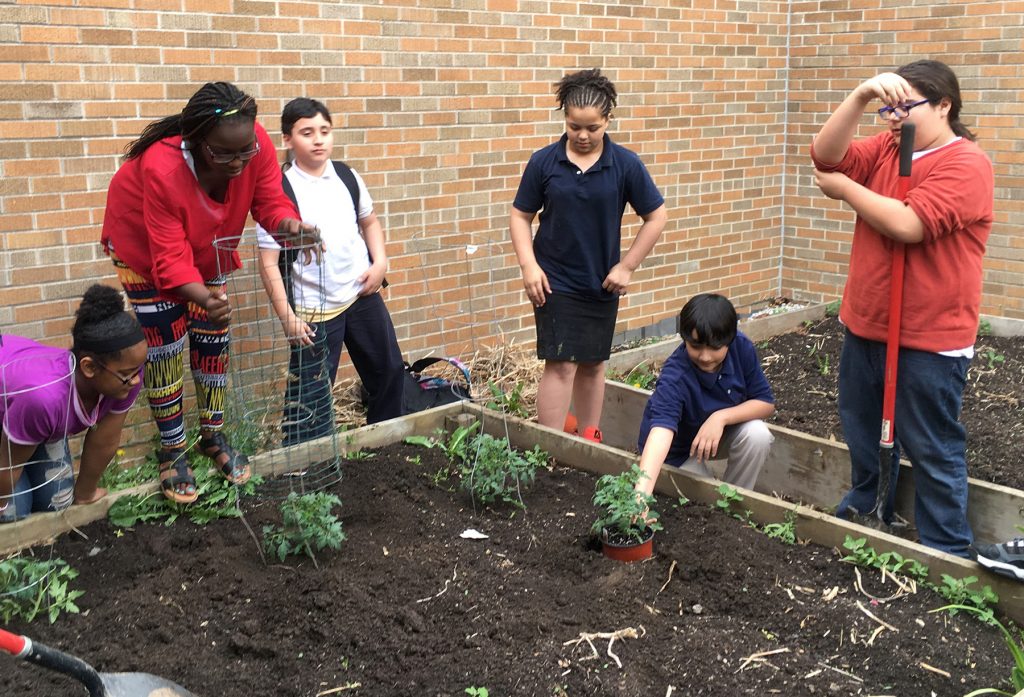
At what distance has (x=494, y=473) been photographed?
14.1 ft

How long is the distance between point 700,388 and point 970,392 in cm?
280

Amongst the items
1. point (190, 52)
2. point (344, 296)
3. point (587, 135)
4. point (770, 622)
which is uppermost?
point (190, 52)

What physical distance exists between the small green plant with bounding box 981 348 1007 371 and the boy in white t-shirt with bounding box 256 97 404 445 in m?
4.06

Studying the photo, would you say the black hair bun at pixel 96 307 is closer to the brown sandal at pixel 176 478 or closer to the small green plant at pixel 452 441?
the brown sandal at pixel 176 478

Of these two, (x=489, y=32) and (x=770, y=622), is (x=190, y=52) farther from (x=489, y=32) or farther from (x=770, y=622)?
(x=770, y=622)

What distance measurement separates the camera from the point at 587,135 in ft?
15.4

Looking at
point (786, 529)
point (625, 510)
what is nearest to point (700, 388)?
point (786, 529)

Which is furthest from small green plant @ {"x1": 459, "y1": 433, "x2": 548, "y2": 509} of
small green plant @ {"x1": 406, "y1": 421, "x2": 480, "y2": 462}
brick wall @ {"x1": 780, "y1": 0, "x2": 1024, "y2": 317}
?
brick wall @ {"x1": 780, "y1": 0, "x2": 1024, "y2": 317}

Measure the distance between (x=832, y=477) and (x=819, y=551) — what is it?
107 cm

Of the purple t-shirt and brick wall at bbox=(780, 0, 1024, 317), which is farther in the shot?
Answer: brick wall at bbox=(780, 0, 1024, 317)

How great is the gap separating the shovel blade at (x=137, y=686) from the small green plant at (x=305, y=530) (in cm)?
79

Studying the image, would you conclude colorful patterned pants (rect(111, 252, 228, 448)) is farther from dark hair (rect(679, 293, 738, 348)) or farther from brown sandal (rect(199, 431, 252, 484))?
dark hair (rect(679, 293, 738, 348))

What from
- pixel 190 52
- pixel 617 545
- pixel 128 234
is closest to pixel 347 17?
pixel 190 52

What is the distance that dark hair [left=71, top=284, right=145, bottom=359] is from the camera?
364 cm
